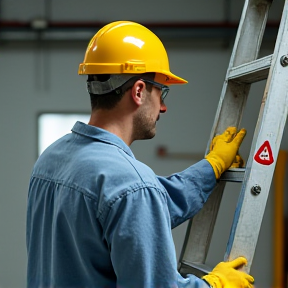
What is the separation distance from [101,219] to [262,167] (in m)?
0.56

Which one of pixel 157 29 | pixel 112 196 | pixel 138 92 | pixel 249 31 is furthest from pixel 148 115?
pixel 157 29

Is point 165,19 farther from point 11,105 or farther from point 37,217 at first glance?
point 37,217

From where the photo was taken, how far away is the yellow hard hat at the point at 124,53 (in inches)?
A: 60.2

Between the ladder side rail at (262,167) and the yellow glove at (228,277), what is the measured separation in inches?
1.5

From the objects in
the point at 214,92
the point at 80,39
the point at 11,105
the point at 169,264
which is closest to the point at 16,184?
the point at 11,105

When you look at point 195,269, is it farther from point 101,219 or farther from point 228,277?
point 101,219

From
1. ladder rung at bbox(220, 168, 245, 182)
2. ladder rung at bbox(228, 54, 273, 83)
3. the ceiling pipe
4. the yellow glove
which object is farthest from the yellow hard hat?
the ceiling pipe

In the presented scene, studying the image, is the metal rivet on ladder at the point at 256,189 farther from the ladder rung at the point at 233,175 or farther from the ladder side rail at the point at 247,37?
the ladder side rail at the point at 247,37

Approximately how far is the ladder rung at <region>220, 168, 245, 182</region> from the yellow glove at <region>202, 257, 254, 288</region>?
0.94 feet

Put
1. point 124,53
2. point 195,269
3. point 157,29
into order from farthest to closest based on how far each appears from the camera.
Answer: point 157,29 → point 195,269 → point 124,53

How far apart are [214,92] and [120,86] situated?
128 inches

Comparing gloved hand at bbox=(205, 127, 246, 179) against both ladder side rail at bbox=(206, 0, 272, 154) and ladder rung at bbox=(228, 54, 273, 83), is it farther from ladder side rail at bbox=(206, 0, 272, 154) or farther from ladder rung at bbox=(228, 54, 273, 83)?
ladder rung at bbox=(228, 54, 273, 83)

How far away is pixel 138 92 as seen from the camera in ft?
5.00

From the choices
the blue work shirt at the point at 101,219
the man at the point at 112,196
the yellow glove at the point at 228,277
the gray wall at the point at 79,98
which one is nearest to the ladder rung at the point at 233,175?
the man at the point at 112,196
